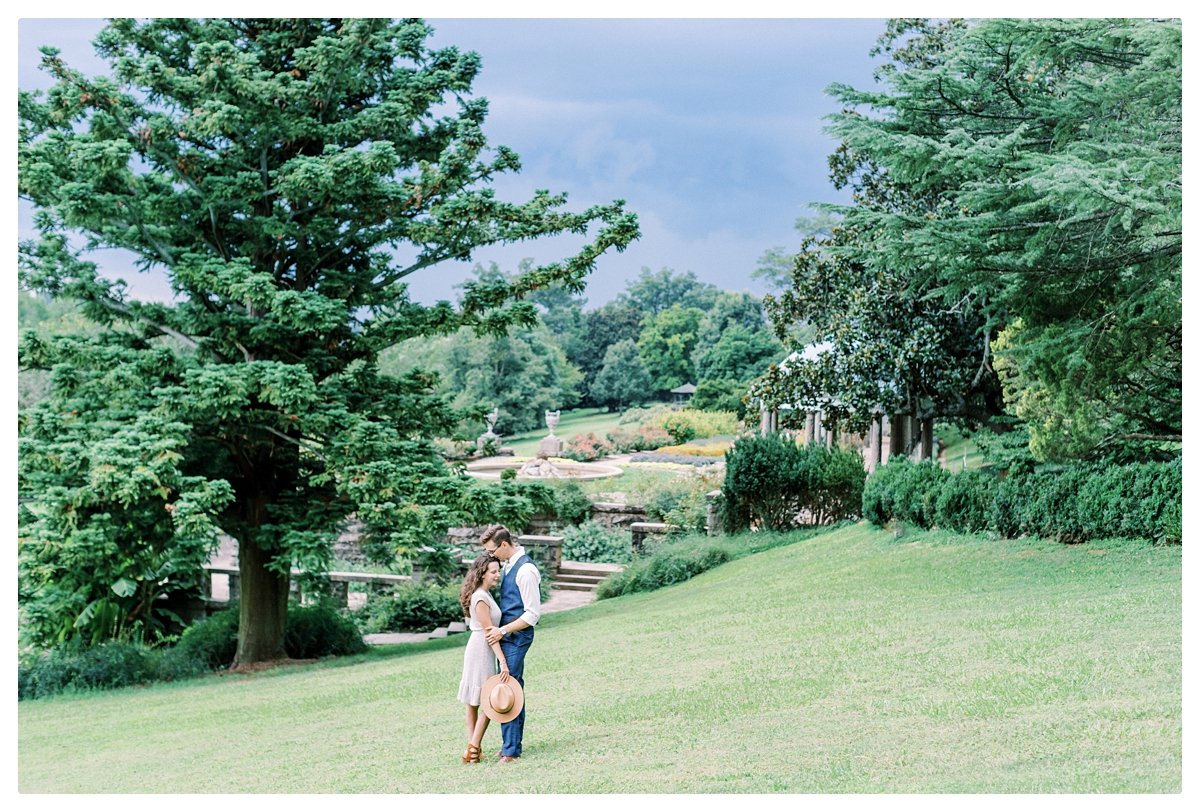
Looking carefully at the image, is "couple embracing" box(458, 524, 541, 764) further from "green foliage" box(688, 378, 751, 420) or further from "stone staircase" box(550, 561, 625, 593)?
"green foliage" box(688, 378, 751, 420)

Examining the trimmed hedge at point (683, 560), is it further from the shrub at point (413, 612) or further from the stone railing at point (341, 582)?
the stone railing at point (341, 582)

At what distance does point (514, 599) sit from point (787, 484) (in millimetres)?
8632

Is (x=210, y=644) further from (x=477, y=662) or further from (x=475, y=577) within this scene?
(x=475, y=577)

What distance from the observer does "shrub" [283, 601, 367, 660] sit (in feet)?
34.2

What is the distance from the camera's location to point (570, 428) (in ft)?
90.6

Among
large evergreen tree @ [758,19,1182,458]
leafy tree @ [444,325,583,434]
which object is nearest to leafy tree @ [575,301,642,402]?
leafy tree @ [444,325,583,434]

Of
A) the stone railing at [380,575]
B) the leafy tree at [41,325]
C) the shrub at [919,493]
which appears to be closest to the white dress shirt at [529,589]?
the leafy tree at [41,325]

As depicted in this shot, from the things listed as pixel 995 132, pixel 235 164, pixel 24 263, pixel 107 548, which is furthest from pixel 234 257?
pixel 995 132

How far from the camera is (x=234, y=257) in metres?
9.68

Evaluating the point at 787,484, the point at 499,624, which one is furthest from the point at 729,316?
the point at 499,624

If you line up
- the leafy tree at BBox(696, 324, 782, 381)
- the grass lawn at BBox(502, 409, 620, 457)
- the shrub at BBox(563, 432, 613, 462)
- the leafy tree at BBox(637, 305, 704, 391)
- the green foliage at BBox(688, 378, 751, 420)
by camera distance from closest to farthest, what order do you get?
the shrub at BBox(563, 432, 613, 462) → the grass lawn at BBox(502, 409, 620, 457) → the green foliage at BBox(688, 378, 751, 420) → the leafy tree at BBox(696, 324, 782, 381) → the leafy tree at BBox(637, 305, 704, 391)

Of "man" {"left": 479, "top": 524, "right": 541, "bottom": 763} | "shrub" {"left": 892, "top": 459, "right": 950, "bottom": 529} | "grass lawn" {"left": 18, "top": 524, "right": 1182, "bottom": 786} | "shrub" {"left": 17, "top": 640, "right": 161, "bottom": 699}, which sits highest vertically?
"shrub" {"left": 892, "top": 459, "right": 950, "bottom": 529}

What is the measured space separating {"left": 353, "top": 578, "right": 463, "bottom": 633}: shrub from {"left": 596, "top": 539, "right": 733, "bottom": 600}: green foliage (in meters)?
1.68

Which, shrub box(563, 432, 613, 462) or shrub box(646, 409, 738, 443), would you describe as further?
shrub box(646, 409, 738, 443)
